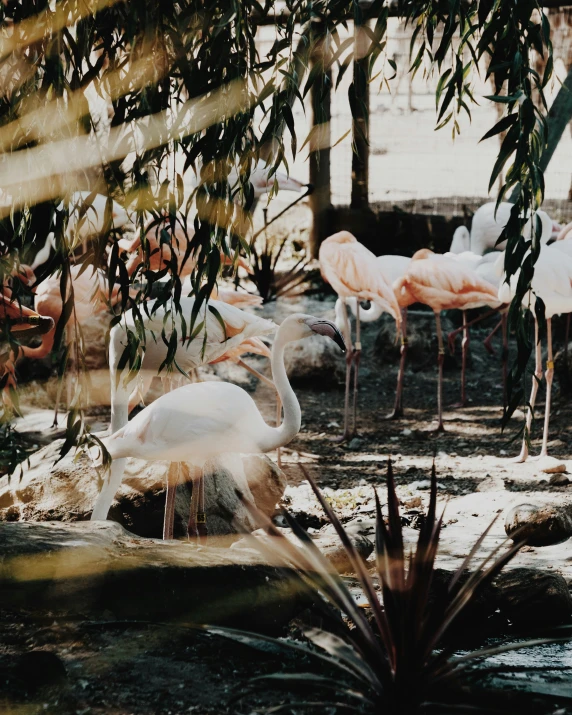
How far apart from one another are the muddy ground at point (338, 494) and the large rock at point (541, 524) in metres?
0.06

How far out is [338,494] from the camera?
5297 millimetres

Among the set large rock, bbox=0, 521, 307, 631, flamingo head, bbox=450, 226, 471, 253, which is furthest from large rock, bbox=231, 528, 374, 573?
flamingo head, bbox=450, 226, 471, 253

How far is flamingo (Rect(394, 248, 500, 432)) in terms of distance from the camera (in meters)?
6.74

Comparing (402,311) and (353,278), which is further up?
(353,278)

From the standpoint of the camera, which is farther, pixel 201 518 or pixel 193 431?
pixel 201 518

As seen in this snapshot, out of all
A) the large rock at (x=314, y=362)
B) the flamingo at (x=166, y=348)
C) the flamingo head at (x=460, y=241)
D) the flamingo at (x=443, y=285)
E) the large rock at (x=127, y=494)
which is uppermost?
the flamingo head at (x=460, y=241)

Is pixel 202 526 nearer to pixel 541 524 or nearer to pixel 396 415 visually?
pixel 541 524

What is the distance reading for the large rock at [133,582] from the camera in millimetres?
2824

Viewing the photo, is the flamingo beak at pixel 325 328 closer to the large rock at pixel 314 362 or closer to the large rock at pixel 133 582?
the large rock at pixel 133 582

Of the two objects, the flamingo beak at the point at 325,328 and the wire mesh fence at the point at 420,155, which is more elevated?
the wire mesh fence at the point at 420,155

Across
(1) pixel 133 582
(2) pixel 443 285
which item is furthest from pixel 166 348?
(2) pixel 443 285

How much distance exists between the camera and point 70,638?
2.79 m

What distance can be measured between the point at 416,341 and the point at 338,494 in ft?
11.5

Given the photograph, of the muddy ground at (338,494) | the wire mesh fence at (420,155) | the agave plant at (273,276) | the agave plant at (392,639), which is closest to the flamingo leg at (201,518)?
the muddy ground at (338,494)
